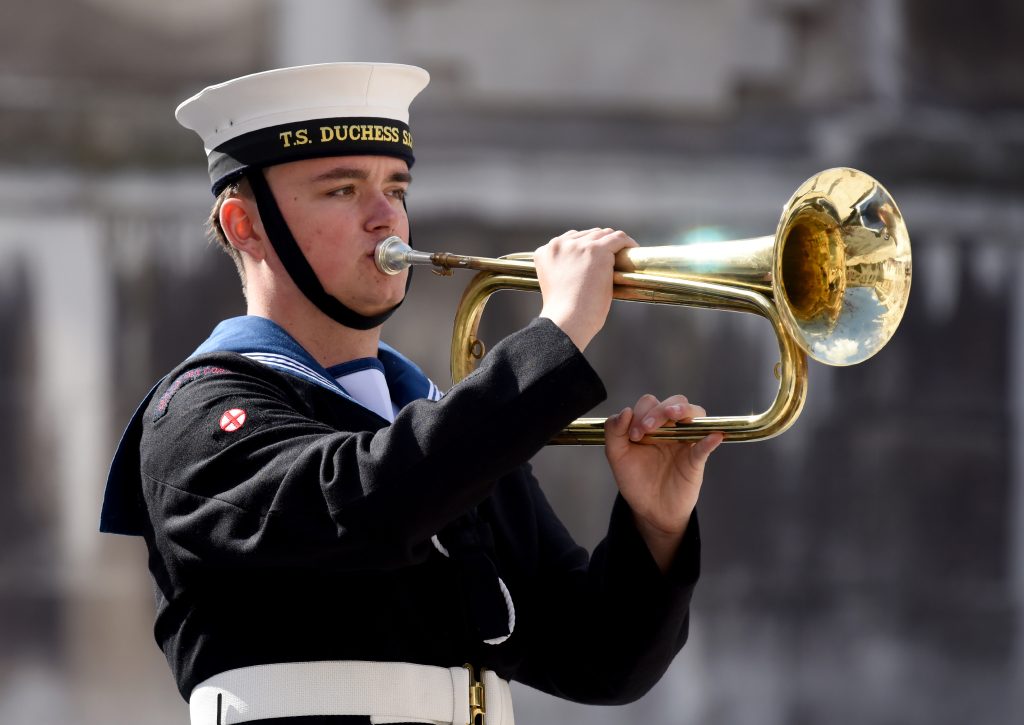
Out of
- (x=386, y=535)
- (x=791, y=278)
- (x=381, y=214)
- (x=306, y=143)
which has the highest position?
(x=306, y=143)

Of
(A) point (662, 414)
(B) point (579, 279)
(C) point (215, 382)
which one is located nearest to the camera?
(B) point (579, 279)

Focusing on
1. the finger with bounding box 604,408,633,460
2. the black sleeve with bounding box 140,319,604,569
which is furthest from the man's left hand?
the black sleeve with bounding box 140,319,604,569

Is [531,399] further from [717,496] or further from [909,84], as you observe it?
[909,84]

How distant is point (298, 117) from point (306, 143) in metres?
0.06

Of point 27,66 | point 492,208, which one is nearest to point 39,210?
point 27,66

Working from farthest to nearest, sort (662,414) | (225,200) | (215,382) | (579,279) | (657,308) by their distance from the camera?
1. (657,308)
2. (225,200)
3. (662,414)
4. (215,382)
5. (579,279)

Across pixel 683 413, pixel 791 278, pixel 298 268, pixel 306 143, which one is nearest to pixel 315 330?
pixel 298 268

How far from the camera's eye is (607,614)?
3180 mm

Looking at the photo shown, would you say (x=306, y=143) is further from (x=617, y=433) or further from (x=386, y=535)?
(x=386, y=535)

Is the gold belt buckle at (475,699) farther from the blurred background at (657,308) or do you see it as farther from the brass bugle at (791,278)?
the blurred background at (657,308)

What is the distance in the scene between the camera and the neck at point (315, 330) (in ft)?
10.0

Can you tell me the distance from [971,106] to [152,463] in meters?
5.66

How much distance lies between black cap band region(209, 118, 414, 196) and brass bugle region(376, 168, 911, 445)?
0.24m

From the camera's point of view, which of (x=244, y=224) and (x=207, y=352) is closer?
(x=207, y=352)
